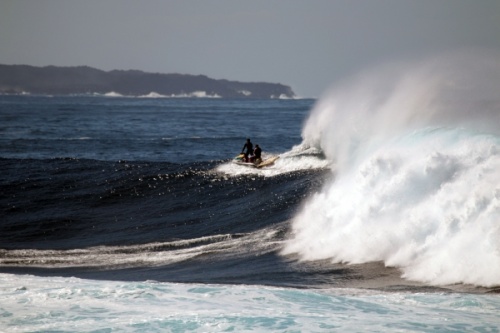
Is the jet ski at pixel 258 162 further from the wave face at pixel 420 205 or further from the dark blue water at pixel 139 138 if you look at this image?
the dark blue water at pixel 139 138

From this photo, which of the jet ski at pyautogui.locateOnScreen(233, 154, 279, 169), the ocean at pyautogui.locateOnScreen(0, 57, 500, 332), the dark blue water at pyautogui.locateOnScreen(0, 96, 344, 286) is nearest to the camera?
the ocean at pyautogui.locateOnScreen(0, 57, 500, 332)

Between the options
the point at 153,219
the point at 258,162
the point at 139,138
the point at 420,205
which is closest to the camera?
the point at 420,205

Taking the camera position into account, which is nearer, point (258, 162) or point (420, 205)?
point (420, 205)

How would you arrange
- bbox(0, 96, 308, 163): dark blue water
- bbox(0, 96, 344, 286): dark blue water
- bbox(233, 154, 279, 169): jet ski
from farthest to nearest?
1. bbox(0, 96, 308, 163): dark blue water
2. bbox(233, 154, 279, 169): jet ski
3. bbox(0, 96, 344, 286): dark blue water

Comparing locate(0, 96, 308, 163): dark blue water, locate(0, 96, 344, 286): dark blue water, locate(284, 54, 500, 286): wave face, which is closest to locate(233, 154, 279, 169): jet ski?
locate(0, 96, 344, 286): dark blue water

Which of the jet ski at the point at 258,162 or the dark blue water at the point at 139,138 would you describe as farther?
the dark blue water at the point at 139,138

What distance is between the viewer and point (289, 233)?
24625 millimetres

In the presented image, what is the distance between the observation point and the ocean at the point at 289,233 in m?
15.3

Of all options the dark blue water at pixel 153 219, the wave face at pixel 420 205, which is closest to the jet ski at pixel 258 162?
the dark blue water at pixel 153 219

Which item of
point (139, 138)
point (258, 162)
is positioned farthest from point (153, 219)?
point (139, 138)

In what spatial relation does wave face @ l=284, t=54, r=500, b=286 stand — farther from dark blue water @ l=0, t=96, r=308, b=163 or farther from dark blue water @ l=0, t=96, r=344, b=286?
dark blue water @ l=0, t=96, r=308, b=163

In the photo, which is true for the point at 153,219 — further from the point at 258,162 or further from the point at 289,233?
the point at 258,162

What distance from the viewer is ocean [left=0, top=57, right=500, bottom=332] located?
15.3m

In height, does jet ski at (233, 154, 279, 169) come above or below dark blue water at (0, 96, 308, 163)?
above
